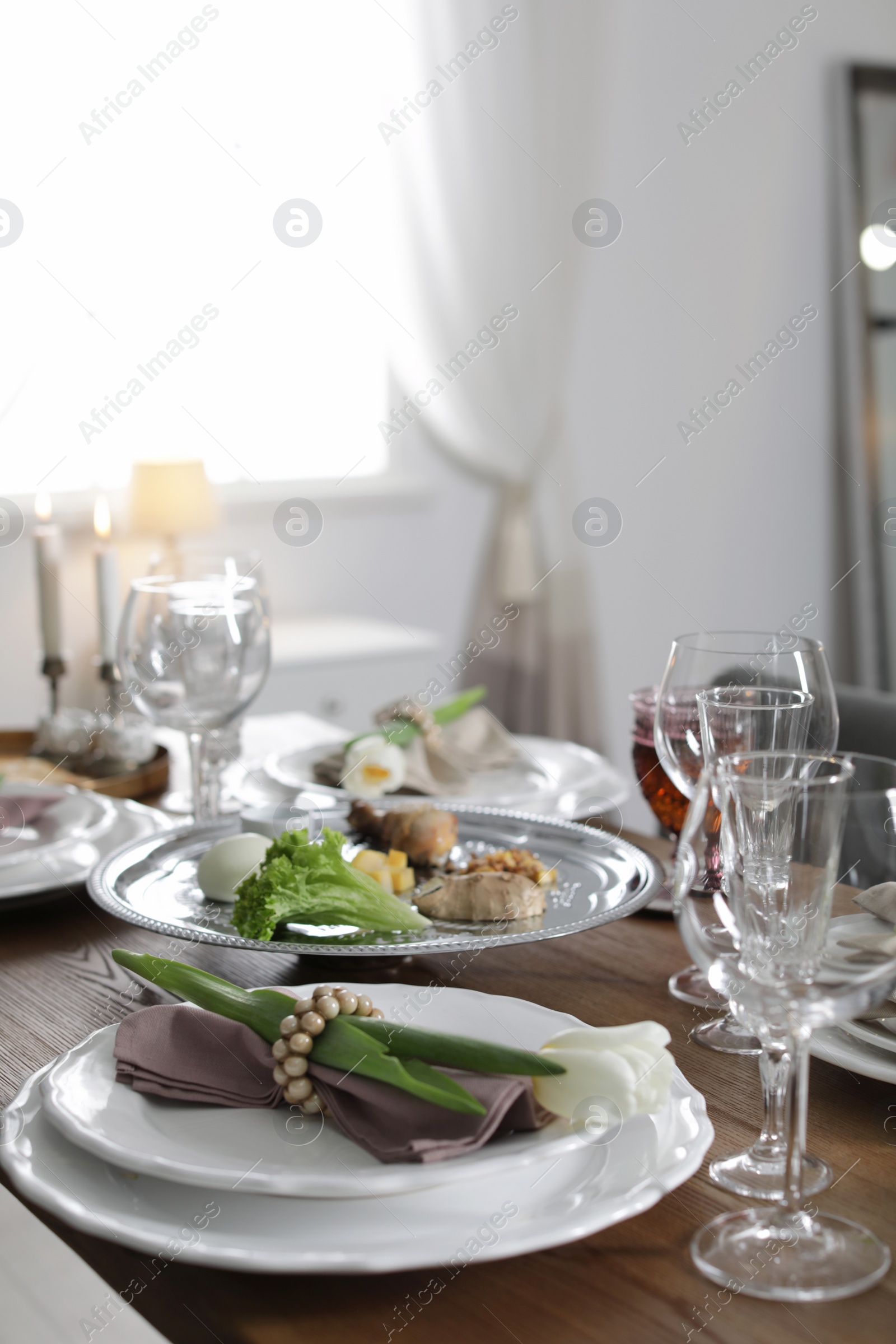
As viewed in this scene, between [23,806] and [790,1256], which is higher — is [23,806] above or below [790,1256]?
above

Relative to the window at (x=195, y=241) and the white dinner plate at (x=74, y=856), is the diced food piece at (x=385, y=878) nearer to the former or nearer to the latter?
the white dinner plate at (x=74, y=856)

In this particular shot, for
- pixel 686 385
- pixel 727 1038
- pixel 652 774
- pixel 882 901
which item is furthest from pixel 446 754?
pixel 686 385

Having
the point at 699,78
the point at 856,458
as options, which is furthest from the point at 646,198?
the point at 856,458

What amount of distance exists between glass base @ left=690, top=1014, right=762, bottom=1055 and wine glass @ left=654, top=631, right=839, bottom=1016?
0.03 meters

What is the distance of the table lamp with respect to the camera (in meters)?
2.91

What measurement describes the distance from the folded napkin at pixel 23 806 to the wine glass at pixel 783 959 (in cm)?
78

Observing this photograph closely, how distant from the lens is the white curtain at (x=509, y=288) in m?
3.34

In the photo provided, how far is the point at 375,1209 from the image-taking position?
53cm

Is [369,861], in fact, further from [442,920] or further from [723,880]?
[723,880]

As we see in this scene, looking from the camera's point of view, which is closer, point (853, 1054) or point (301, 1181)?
point (301, 1181)

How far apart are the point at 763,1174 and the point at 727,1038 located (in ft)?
0.51

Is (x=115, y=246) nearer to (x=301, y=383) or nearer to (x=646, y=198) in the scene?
(x=301, y=383)

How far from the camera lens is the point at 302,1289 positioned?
52cm

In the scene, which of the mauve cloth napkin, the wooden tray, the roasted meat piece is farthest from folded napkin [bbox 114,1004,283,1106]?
the wooden tray
